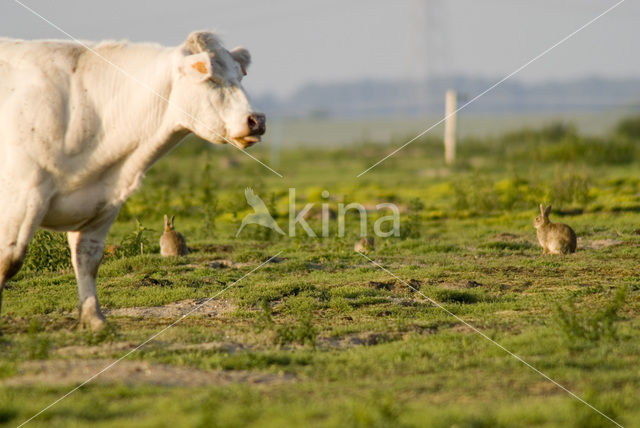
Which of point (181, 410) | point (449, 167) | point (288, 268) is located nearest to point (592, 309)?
point (288, 268)

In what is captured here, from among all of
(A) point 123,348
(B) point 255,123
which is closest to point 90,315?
(A) point 123,348

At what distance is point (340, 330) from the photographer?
8.46 meters

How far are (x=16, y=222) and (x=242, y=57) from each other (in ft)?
7.17

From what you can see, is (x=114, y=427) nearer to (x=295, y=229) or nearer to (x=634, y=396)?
(x=634, y=396)

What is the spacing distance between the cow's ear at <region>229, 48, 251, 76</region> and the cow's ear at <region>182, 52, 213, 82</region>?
355 millimetres

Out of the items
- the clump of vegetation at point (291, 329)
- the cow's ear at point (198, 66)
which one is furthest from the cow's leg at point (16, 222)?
the clump of vegetation at point (291, 329)

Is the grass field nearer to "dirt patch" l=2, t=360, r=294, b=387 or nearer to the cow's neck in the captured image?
"dirt patch" l=2, t=360, r=294, b=387

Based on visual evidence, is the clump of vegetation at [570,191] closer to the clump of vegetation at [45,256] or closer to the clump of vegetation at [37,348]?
the clump of vegetation at [45,256]

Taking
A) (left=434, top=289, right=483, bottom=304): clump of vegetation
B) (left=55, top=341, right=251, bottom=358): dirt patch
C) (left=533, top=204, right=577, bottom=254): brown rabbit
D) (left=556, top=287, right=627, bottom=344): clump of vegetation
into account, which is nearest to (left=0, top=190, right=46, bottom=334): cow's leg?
(left=55, top=341, right=251, bottom=358): dirt patch

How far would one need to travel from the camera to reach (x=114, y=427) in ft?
17.3

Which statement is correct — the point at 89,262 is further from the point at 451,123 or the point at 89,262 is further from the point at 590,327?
the point at 451,123

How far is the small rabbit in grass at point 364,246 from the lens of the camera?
13.6 meters

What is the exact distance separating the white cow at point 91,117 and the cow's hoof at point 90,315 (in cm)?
72

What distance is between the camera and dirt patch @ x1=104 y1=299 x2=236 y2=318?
943 cm
